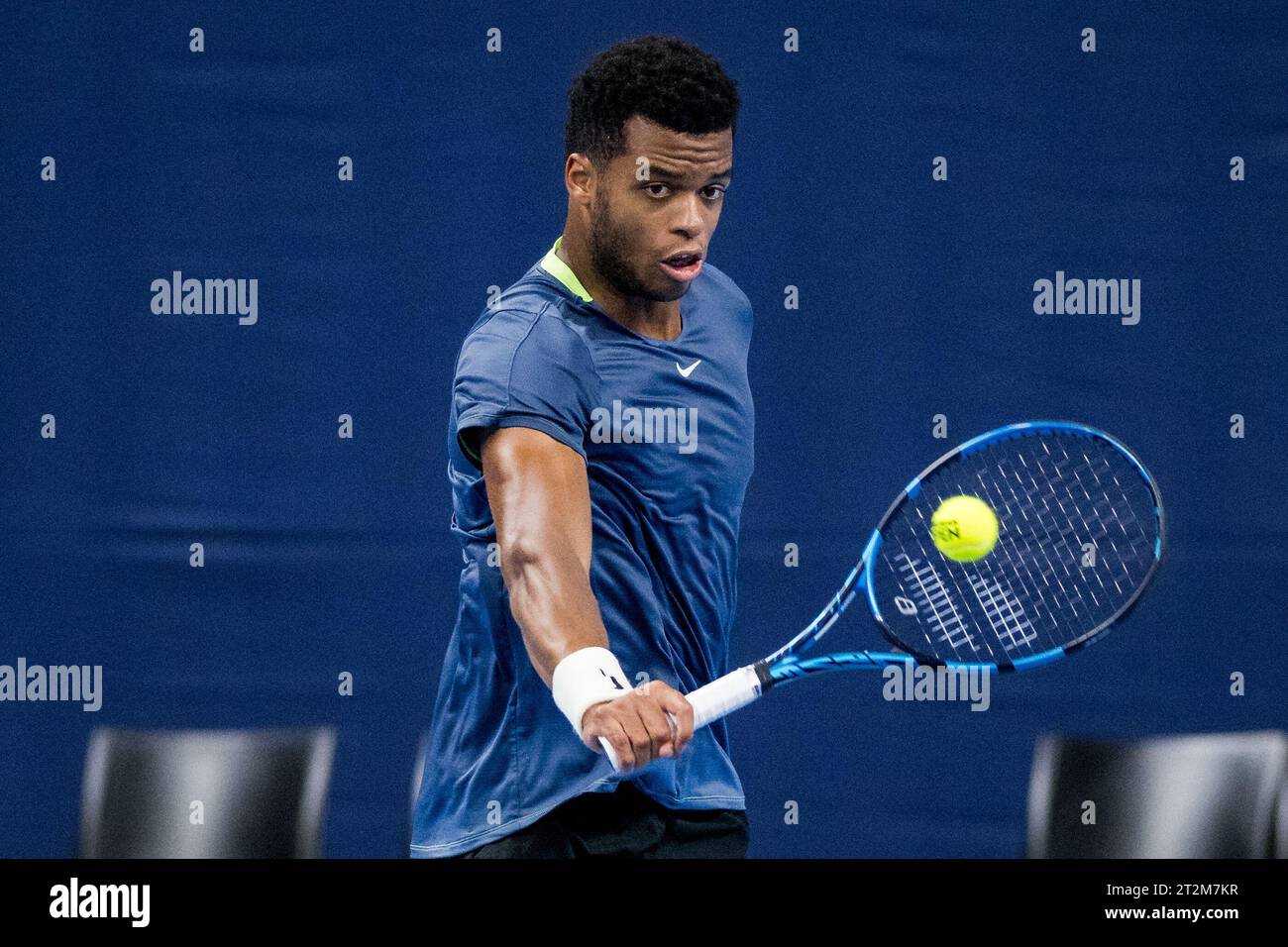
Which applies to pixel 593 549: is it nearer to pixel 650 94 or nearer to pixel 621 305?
pixel 621 305

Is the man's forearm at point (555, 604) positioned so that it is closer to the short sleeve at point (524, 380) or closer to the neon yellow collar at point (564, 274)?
the short sleeve at point (524, 380)

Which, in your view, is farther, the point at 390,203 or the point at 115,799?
the point at 390,203

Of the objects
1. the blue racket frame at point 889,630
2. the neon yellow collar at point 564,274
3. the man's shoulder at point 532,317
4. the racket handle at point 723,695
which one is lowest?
the racket handle at point 723,695

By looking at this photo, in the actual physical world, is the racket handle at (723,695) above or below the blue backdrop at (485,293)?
below

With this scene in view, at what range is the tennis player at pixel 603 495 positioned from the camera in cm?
232

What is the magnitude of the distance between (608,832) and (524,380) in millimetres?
644

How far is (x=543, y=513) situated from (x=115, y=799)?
Result: 1.41m

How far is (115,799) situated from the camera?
10.6ft

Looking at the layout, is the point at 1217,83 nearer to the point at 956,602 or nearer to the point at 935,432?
the point at 935,432

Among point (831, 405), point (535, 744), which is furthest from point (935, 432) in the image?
point (535, 744)

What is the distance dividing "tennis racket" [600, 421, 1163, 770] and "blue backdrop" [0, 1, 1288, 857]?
0.38 metres

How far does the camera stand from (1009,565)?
320 centimetres

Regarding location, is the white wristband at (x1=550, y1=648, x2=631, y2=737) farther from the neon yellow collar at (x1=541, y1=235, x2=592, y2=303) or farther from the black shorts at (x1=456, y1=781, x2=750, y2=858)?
the neon yellow collar at (x1=541, y1=235, x2=592, y2=303)

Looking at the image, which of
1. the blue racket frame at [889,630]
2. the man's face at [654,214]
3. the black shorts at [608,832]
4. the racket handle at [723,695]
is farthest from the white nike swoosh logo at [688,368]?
the black shorts at [608,832]
